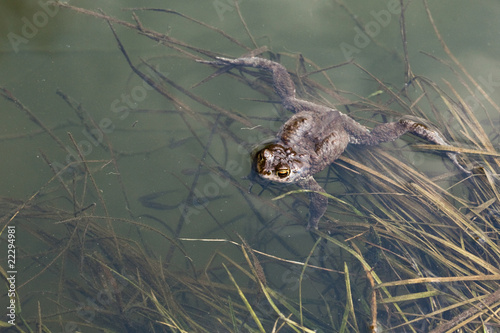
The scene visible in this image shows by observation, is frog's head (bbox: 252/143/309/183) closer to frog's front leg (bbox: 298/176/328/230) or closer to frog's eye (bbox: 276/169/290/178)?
frog's eye (bbox: 276/169/290/178)

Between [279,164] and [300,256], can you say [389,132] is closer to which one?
[279,164]

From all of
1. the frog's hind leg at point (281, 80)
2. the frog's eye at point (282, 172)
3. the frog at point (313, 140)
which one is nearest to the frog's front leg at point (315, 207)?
the frog at point (313, 140)

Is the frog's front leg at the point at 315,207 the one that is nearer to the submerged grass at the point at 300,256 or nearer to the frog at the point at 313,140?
the frog at the point at 313,140

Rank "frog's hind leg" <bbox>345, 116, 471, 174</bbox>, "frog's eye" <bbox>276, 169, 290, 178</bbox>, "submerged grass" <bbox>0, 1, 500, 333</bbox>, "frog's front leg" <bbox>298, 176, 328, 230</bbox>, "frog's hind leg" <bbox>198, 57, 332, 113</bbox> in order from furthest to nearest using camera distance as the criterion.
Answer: "frog's hind leg" <bbox>198, 57, 332, 113</bbox> < "frog's hind leg" <bbox>345, 116, 471, 174</bbox> < "frog's front leg" <bbox>298, 176, 328, 230</bbox> < "frog's eye" <bbox>276, 169, 290, 178</bbox> < "submerged grass" <bbox>0, 1, 500, 333</bbox>

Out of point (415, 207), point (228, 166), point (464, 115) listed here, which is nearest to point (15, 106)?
point (228, 166)

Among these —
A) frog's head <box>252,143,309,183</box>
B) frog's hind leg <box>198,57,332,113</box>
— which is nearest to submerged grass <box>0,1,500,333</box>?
frog's head <box>252,143,309,183</box>

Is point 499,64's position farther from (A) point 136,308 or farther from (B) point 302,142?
(A) point 136,308
